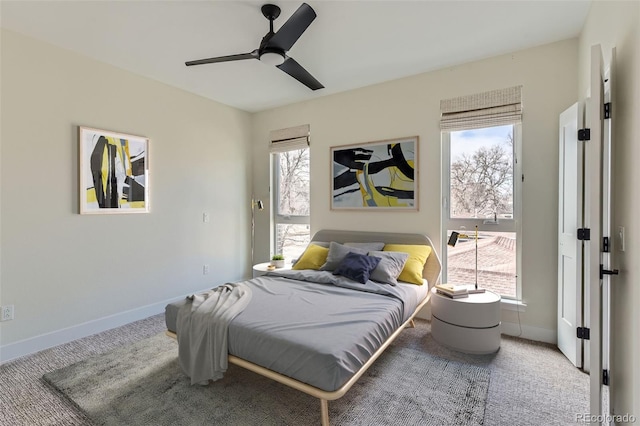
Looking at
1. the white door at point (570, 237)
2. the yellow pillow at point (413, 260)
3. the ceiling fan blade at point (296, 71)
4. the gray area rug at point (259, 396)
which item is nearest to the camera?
the gray area rug at point (259, 396)

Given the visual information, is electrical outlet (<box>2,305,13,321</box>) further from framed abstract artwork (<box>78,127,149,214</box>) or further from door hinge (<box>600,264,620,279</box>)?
door hinge (<box>600,264,620,279</box>)

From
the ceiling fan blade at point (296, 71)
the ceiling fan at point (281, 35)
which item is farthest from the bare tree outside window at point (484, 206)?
the ceiling fan at point (281, 35)

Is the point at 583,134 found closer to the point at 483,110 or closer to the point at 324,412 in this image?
the point at 483,110

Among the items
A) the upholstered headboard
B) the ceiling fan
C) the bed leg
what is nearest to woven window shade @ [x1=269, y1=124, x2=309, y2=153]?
the upholstered headboard

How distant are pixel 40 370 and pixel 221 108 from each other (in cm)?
355

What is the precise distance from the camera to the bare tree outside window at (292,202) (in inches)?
175

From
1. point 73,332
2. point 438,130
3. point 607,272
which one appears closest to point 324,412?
point 607,272

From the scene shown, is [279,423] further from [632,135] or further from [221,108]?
[221,108]

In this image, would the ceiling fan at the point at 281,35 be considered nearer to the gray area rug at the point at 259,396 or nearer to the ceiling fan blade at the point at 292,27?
the ceiling fan blade at the point at 292,27

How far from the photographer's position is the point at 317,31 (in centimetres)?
256

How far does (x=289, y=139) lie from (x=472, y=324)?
3.30m

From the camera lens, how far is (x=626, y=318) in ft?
4.84

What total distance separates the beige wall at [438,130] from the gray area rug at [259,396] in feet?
4.07

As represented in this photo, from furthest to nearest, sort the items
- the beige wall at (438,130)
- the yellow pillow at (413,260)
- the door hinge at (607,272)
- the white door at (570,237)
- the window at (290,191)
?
the window at (290,191) → the yellow pillow at (413,260) → the beige wall at (438,130) → the white door at (570,237) → the door hinge at (607,272)
